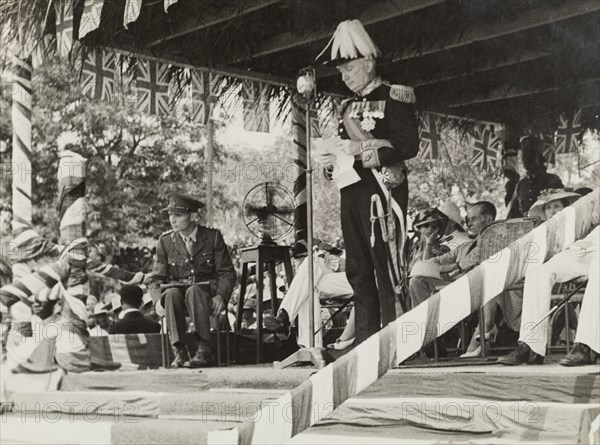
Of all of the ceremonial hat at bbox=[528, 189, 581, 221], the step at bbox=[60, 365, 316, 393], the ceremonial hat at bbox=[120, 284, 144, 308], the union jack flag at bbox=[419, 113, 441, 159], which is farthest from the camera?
the union jack flag at bbox=[419, 113, 441, 159]

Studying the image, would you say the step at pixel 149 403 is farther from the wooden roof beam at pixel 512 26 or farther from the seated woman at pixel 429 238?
the wooden roof beam at pixel 512 26

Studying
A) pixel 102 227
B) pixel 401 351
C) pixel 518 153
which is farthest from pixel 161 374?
pixel 102 227

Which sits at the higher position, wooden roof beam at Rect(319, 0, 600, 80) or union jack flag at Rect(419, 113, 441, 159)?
wooden roof beam at Rect(319, 0, 600, 80)

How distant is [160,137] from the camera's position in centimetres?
1330

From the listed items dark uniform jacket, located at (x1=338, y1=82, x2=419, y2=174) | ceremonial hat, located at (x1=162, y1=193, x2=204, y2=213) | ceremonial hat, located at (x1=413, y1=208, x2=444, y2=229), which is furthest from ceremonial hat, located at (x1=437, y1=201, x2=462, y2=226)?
ceremonial hat, located at (x1=162, y1=193, x2=204, y2=213)

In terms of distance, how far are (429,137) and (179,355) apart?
4196 millimetres

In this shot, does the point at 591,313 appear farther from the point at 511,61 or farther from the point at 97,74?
the point at 97,74

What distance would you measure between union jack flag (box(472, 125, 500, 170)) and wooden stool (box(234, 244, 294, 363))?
342cm

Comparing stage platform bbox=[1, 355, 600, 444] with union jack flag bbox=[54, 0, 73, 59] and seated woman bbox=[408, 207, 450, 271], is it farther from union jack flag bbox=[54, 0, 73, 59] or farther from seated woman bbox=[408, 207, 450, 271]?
union jack flag bbox=[54, 0, 73, 59]

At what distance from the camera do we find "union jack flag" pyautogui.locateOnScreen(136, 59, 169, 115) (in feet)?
30.3

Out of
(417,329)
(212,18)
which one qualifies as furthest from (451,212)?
(417,329)

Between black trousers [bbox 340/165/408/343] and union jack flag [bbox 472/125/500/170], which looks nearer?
black trousers [bbox 340/165/408/343]

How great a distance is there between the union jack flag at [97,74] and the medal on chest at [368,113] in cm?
293

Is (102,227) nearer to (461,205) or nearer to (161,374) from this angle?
(461,205)
